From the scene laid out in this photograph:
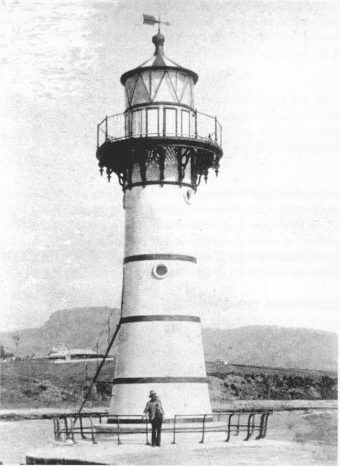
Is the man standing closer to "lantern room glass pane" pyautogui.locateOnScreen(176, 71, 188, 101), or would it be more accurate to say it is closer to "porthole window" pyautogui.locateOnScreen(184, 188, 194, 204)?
"porthole window" pyautogui.locateOnScreen(184, 188, 194, 204)

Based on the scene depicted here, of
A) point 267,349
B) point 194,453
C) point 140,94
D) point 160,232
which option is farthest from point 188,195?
point 267,349

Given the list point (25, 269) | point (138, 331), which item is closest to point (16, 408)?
point (25, 269)

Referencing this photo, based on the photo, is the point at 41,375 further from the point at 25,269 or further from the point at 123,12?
the point at 123,12

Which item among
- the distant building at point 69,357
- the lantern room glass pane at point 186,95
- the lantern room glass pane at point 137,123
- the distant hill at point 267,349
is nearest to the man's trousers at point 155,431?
the lantern room glass pane at point 137,123

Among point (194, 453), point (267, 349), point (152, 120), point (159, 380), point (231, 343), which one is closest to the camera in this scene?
point (194, 453)

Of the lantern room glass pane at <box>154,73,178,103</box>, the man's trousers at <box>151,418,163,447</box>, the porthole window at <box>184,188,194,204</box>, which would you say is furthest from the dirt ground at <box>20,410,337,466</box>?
the lantern room glass pane at <box>154,73,178,103</box>

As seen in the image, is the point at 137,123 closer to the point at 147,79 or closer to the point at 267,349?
the point at 147,79
